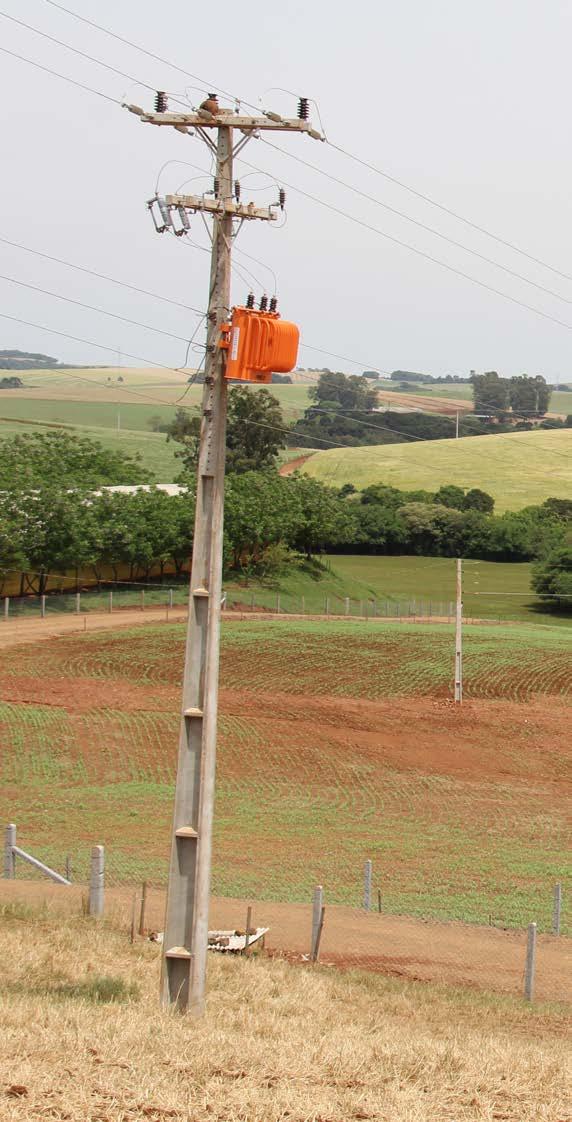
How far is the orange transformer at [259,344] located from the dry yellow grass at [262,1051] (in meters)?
7.06

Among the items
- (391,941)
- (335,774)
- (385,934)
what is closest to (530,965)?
(391,941)

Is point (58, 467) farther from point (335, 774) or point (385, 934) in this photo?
point (385, 934)

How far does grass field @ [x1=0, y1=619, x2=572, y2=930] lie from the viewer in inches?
1077

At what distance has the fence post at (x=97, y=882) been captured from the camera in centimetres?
1998

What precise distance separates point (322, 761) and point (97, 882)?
20.4 metres

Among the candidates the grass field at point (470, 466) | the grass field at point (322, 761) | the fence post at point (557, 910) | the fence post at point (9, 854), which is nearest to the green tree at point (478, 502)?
the grass field at point (470, 466)

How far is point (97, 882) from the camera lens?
20047 millimetres

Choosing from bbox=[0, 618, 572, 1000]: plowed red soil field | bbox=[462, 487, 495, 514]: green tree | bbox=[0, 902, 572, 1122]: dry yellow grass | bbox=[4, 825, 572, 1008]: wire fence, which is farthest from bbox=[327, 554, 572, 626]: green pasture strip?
bbox=[0, 902, 572, 1122]: dry yellow grass

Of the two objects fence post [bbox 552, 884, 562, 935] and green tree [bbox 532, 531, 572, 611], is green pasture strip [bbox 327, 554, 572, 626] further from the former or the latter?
fence post [bbox 552, 884, 562, 935]

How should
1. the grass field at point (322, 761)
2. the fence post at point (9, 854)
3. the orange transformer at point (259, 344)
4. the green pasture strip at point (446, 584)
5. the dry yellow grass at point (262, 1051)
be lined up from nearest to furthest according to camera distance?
the dry yellow grass at point (262, 1051), the orange transformer at point (259, 344), the fence post at point (9, 854), the grass field at point (322, 761), the green pasture strip at point (446, 584)

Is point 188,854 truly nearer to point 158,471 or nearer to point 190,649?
point 190,649

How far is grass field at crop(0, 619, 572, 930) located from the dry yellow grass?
7455 millimetres

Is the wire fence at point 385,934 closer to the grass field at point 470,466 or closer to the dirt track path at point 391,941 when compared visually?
the dirt track path at point 391,941

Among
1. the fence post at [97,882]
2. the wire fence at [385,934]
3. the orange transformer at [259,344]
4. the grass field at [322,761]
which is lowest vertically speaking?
the grass field at [322,761]
